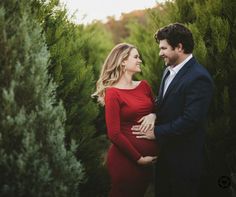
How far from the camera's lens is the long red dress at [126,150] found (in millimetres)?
3797

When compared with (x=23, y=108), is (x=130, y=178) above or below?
below

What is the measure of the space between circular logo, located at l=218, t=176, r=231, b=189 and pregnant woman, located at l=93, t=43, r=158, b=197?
5.58 ft

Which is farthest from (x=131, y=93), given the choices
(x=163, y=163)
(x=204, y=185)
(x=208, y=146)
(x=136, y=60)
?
(x=204, y=185)

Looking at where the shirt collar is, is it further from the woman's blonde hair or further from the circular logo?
the circular logo

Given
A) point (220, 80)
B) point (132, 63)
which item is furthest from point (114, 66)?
point (220, 80)

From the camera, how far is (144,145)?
3.93m

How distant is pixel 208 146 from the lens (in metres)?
5.36

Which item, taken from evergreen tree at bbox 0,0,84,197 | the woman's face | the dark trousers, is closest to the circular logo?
the dark trousers

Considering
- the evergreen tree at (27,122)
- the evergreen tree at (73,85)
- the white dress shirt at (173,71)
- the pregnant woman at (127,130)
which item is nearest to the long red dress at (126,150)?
the pregnant woman at (127,130)

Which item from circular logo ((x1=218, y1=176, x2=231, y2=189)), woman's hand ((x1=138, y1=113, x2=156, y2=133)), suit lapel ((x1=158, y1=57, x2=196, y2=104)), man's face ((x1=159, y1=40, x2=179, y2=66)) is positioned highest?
man's face ((x1=159, y1=40, x2=179, y2=66))

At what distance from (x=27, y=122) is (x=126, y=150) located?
1.25 m

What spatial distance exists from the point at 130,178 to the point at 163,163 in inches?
21.2

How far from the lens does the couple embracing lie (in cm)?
370

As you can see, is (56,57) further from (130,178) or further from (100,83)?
(130,178)
